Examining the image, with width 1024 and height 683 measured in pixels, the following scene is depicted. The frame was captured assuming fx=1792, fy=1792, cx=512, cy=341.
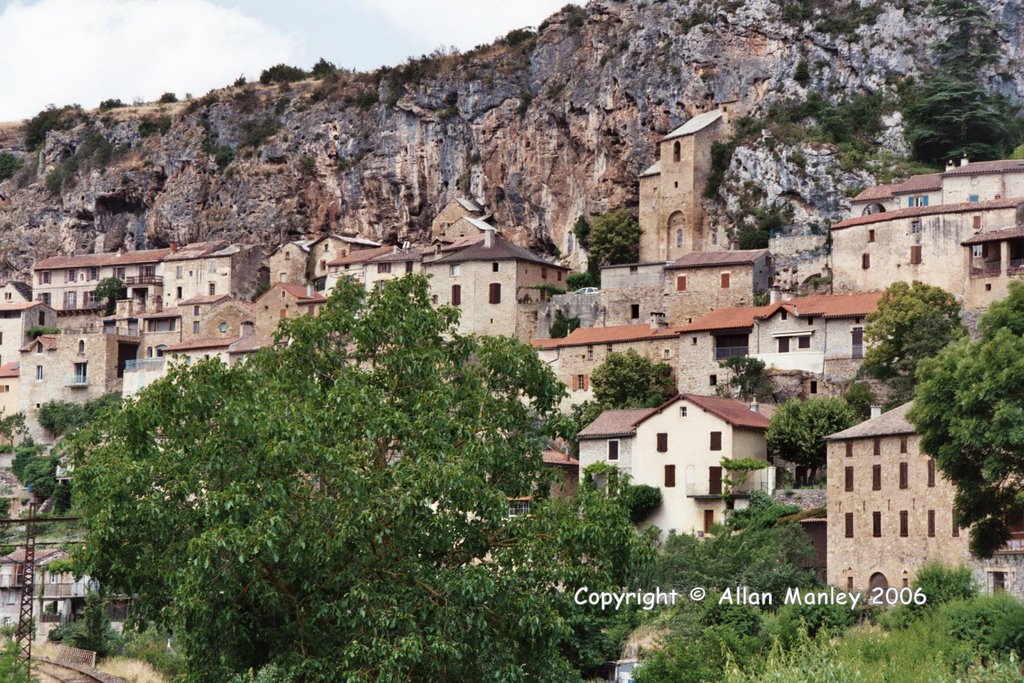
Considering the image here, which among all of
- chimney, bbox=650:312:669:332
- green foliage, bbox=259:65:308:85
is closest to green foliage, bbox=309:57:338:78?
green foliage, bbox=259:65:308:85

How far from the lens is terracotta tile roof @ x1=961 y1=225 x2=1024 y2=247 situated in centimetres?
7300

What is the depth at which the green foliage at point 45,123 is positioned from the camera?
133750 millimetres

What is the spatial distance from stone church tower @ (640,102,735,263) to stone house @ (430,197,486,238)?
13684 mm

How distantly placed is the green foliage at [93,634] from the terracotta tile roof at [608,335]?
2791cm

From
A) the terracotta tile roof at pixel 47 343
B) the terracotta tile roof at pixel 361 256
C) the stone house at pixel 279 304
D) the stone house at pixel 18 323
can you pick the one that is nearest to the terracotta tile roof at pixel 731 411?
the stone house at pixel 279 304

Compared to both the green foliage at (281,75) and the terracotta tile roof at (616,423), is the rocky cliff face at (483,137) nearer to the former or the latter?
the green foliage at (281,75)

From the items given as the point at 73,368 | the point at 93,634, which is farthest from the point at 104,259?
the point at 93,634

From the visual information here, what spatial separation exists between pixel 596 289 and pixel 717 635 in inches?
1704

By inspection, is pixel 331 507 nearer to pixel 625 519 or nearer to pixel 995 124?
pixel 625 519

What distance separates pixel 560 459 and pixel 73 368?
39.7m

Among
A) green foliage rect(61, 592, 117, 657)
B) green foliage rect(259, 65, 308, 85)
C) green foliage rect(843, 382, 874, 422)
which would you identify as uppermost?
green foliage rect(259, 65, 308, 85)

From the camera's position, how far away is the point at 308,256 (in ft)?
351

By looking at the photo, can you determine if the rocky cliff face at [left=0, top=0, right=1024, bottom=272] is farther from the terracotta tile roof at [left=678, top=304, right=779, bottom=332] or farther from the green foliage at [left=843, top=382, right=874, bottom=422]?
the green foliage at [left=843, top=382, right=874, bottom=422]

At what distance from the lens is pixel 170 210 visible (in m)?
117
